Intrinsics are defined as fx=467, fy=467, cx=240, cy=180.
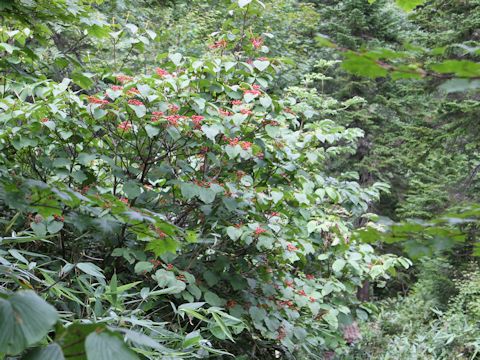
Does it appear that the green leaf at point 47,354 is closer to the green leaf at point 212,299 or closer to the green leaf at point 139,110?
the green leaf at point 139,110

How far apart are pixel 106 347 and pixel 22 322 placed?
111 mm

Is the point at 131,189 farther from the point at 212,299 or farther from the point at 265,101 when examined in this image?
the point at 265,101

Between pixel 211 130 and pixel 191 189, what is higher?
pixel 211 130

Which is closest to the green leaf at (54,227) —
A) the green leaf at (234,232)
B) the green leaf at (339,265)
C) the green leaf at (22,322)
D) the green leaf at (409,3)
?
the green leaf at (234,232)

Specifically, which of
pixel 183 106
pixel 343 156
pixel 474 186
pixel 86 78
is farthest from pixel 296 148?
pixel 343 156

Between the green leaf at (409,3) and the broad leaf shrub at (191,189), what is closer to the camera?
the green leaf at (409,3)

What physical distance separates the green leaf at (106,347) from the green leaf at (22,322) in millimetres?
55

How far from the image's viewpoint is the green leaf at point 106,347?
591 millimetres

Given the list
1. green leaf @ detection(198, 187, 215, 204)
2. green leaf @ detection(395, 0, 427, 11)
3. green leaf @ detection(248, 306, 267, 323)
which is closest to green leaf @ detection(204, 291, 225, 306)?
green leaf @ detection(248, 306, 267, 323)

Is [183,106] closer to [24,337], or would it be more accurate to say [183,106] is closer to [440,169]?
[24,337]

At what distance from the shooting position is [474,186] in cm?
816

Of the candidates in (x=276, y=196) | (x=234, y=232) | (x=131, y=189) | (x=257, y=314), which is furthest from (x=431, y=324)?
(x=131, y=189)

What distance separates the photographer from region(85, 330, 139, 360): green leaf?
59 centimetres

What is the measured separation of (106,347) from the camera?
1.97 feet
